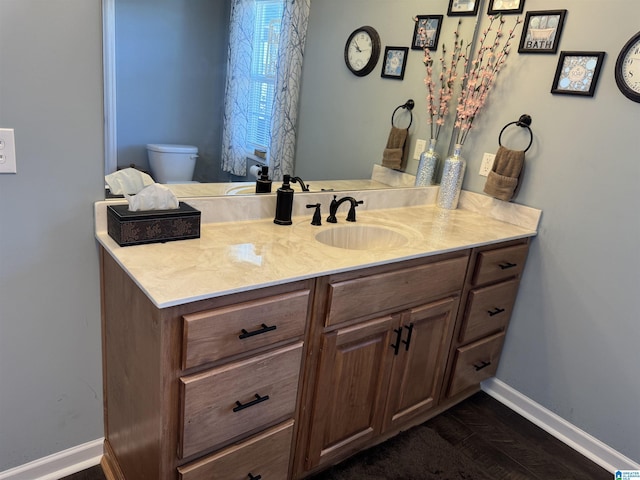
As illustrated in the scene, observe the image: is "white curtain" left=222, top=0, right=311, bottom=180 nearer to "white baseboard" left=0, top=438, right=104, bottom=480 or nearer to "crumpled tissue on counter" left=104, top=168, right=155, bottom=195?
"crumpled tissue on counter" left=104, top=168, right=155, bottom=195

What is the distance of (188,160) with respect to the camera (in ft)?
5.38

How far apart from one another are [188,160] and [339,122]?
0.75 m

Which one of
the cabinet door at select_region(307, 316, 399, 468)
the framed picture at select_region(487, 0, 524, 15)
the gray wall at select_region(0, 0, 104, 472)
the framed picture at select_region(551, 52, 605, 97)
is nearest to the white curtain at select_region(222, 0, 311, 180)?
the gray wall at select_region(0, 0, 104, 472)

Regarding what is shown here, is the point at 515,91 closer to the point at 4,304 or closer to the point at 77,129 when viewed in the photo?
the point at 77,129

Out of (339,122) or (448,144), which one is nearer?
(339,122)

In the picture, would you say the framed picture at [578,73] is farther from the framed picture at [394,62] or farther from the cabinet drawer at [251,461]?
the cabinet drawer at [251,461]

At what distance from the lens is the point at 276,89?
177 cm

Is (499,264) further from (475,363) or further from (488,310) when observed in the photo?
(475,363)

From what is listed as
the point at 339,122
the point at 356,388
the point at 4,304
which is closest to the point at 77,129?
the point at 4,304

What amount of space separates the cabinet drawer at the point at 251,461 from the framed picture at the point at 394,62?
1.63 meters

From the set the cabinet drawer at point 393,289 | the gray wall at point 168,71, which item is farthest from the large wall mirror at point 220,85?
the cabinet drawer at point 393,289

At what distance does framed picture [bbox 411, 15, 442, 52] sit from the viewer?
2.18 meters

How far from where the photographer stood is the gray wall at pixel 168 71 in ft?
4.70

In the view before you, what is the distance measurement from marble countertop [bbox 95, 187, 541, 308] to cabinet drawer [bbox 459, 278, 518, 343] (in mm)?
253
